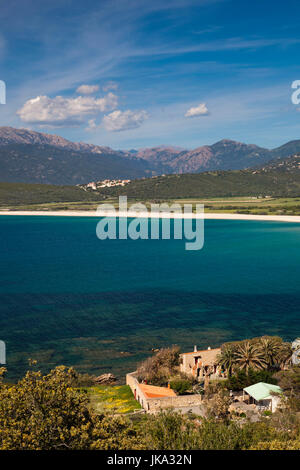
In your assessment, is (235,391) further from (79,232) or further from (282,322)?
(79,232)

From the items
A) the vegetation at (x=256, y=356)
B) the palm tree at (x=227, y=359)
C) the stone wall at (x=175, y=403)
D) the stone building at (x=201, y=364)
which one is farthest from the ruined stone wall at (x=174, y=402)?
the vegetation at (x=256, y=356)

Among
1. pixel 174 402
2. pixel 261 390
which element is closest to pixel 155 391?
pixel 174 402

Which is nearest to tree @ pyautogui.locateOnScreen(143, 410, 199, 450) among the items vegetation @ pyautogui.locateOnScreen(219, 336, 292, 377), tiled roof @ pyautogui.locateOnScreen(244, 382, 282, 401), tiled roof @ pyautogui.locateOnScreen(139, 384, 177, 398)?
tiled roof @ pyautogui.locateOnScreen(139, 384, 177, 398)

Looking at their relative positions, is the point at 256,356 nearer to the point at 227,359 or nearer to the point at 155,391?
the point at 227,359

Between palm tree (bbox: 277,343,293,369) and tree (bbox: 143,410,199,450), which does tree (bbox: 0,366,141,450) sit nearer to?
tree (bbox: 143,410,199,450)

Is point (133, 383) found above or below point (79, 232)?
below

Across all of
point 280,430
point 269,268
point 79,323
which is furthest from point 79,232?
point 280,430
